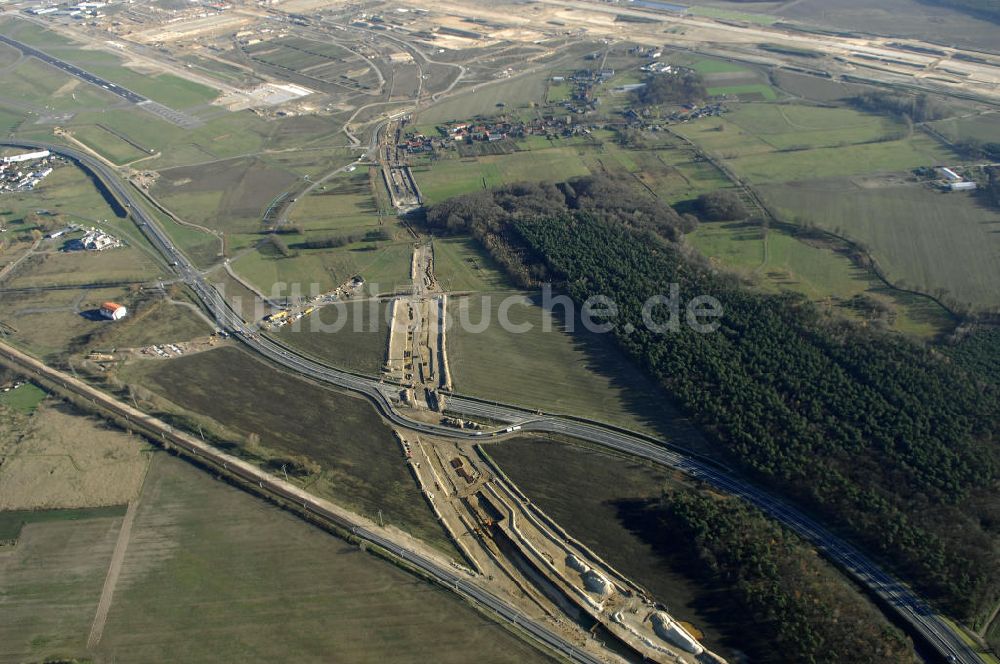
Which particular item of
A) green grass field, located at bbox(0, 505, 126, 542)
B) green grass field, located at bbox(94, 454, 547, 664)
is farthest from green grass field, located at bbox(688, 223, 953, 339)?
green grass field, located at bbox(0, 505, 126, 542)

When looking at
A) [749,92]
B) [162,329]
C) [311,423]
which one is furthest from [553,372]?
[749,92]

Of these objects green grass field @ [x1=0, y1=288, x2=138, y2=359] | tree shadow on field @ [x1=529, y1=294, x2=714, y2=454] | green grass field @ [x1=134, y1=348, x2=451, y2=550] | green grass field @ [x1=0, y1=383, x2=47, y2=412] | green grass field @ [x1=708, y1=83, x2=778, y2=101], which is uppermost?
green grass field @ [x1=708, y1=83, x2=778, y2=101]

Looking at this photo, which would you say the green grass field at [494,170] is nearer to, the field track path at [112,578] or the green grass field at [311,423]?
the green grass field at [311,423]

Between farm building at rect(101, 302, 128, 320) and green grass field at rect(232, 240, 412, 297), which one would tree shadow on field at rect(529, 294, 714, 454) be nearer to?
green grass field at rect(232, 240, 412, 297)

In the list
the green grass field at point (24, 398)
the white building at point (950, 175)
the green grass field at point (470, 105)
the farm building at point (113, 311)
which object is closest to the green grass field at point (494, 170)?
the green grass field at point (470, 105)

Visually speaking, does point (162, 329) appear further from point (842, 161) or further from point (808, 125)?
point (808, 125)
